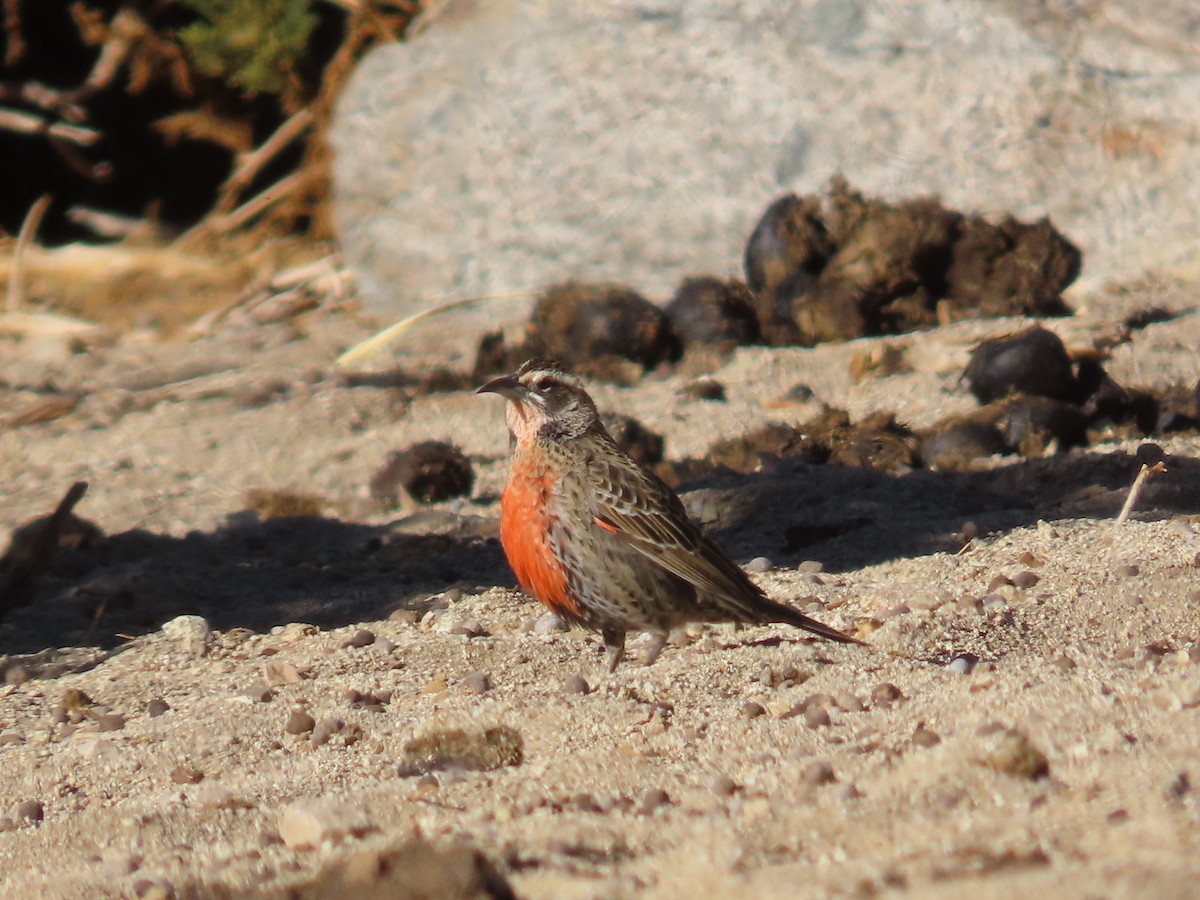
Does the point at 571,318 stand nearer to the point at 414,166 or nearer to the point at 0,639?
the point at 414,166

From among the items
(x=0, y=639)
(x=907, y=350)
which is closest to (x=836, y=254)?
(x=907, y=350)

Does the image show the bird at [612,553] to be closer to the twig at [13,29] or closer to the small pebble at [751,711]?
the small pebble at [751,711]

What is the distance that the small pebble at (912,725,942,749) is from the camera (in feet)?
12.0

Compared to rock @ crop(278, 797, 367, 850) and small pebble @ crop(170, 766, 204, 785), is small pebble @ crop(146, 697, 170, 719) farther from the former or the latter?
rock @ crop(278, 797, 367, 850)

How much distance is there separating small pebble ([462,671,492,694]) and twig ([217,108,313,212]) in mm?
7949

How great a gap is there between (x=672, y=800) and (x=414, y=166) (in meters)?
8.03

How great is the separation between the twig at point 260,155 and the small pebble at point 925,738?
30.3 feet

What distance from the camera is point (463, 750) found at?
4.10m

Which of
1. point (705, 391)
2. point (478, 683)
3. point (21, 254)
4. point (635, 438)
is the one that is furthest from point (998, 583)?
point (21, 254)

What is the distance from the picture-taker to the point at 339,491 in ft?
25.1

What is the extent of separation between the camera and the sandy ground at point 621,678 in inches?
123

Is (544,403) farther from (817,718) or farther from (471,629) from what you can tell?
(817,718)

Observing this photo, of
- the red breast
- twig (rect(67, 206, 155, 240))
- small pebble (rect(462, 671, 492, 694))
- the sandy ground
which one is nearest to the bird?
Answer: the red breast

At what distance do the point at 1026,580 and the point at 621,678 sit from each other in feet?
4.59
